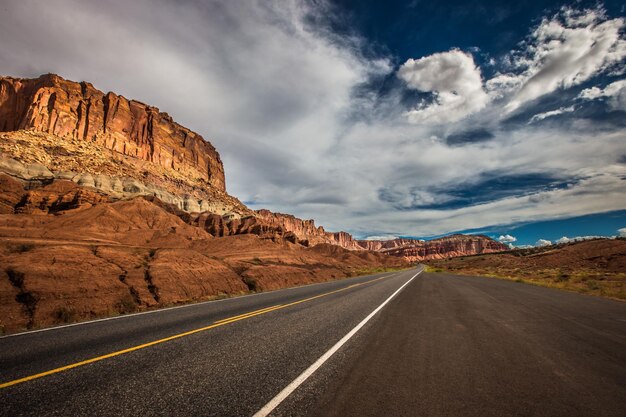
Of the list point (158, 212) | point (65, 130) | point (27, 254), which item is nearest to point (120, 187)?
point (158, 212)

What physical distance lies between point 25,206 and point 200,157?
11045 centimetres

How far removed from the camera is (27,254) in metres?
13.9

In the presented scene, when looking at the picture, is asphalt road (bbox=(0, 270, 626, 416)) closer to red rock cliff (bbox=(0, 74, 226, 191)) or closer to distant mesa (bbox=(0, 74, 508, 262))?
distant mesa (bbox=(0, 74, 508, 262))

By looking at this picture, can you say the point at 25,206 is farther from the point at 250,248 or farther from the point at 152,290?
the point at 152,290

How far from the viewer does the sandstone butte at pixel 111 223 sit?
12.9 meters

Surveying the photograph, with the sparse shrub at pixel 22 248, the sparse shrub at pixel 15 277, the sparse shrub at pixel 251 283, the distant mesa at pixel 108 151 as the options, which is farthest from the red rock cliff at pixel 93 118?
the sparse shrub at pixel 15 277

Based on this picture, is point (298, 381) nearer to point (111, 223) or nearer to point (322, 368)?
point (322, 368)

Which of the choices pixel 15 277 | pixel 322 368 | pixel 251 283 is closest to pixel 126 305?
pixel 15 277

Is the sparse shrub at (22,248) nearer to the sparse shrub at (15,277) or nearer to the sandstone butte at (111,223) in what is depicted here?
the sandstone butte at (111,223)

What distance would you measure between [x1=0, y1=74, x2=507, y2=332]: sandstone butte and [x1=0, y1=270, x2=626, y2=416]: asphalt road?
564 centimetres

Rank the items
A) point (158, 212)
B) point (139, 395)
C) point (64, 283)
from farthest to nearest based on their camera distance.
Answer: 1. point (158, 212)
2. point (64, 283)
3. point (139, 395)

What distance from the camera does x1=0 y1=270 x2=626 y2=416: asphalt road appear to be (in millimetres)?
3609

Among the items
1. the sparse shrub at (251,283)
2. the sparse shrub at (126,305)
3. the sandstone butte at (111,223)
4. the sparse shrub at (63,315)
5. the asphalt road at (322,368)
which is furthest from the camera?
the sparse shrub at (251,283)

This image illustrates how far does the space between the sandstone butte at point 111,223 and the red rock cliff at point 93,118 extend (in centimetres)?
47
